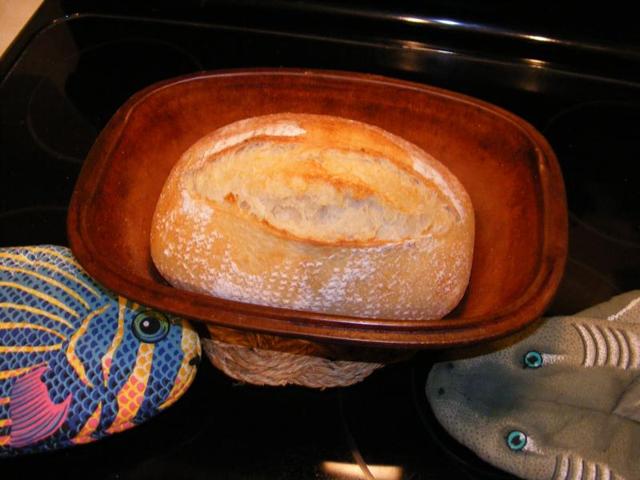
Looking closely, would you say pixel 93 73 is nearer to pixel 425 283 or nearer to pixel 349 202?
pixel 349 202

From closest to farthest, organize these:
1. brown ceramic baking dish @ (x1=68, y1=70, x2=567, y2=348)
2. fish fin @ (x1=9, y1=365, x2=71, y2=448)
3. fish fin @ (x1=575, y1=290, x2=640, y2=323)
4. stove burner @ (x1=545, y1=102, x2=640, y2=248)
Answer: brown ceramic baking dish @ (x1=68, y1=70, x2=567, y2=348) < fish fin @ (x1=9, y1=365, x2=71, y2=448) < fish fin @ (x1=575, y1=290, x2=640, y2=323) < stove burner @ (x1=545, y1=102, x2=640, y2=248)

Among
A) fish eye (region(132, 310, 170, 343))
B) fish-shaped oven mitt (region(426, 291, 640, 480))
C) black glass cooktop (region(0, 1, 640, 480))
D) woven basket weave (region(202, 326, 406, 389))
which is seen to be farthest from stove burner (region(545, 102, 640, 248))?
fish eye (region(132, 310, 170, 343))

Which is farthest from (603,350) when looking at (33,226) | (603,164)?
(33,226)

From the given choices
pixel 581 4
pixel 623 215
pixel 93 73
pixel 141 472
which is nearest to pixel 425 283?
pixel 141 472

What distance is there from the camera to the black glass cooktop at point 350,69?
84 cm

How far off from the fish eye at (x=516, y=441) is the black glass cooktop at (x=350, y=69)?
113 millimetres

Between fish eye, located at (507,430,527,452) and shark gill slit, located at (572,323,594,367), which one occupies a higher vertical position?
shark gill slit, located at (572,323,594,367)

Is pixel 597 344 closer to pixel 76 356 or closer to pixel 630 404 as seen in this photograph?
pixel 630 404

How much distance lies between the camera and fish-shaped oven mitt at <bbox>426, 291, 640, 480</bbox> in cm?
67

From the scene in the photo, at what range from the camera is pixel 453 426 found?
0.70 m

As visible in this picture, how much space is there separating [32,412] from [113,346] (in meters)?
0.12

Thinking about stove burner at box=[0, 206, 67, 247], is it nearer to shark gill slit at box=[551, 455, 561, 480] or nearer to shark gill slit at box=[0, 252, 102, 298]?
shark gill slit at box=[0, 252, 102, 298]

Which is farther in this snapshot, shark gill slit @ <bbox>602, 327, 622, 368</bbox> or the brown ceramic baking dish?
shark gill slit @ <bbox>602, 327, 622, 368</bbox>

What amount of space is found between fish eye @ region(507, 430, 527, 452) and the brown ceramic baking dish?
18cm
